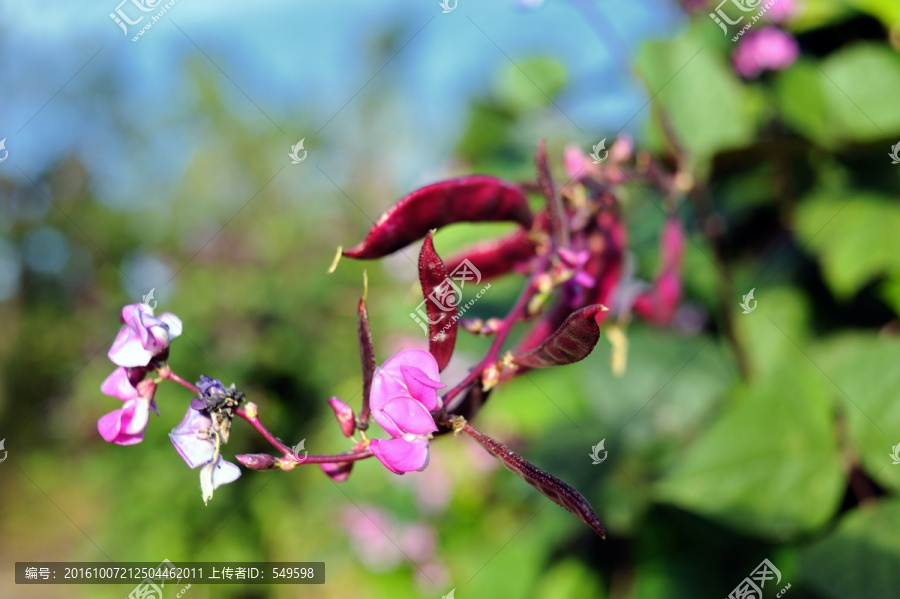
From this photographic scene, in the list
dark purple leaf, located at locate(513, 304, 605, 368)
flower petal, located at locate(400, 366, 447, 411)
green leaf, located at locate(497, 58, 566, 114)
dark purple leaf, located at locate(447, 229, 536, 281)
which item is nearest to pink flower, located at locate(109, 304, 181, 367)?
flower petal, located at locate(400, 366, 447, 411)

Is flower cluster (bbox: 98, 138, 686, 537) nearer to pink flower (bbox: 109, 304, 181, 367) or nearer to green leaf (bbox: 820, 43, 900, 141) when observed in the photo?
pink flower (bbox: 109, 304, 181, 367)

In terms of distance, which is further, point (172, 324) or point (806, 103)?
point (806, 103)

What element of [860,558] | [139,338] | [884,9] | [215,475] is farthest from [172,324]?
[884,9]

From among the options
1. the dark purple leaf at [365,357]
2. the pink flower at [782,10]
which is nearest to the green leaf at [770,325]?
the pink flower at [782,10]

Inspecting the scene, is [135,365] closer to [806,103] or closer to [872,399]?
[872,399]

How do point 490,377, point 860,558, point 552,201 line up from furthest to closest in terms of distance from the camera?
1. point 860,558
2. point 552,201
3. point 490,377

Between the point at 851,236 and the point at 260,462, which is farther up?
the point at 260,462
